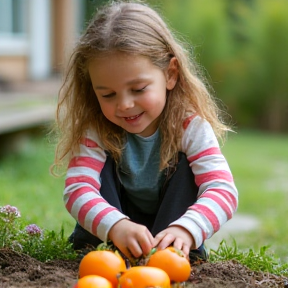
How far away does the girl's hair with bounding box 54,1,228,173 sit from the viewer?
101 inches

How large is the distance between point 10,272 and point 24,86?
824 centimetres

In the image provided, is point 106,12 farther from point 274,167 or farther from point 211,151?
point 274,167

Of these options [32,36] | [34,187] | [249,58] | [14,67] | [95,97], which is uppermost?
[95,97]

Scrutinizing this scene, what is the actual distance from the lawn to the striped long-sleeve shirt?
582 mm

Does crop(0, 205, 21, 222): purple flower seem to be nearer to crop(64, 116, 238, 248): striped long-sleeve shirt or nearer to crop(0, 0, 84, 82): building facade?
crop(64, 116, 238, 248): striped long-sleeve shirt

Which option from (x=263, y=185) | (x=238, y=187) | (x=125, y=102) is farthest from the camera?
(x=263, y=185)

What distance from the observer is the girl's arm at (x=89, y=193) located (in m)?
2.38

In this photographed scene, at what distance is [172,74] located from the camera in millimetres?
2719

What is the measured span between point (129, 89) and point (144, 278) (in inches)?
32.8

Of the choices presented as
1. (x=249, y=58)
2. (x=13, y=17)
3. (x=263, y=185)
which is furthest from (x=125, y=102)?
(x=249, y=58)

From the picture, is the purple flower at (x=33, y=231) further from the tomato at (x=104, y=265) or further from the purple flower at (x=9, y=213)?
the tomato at (x=104, y=265)

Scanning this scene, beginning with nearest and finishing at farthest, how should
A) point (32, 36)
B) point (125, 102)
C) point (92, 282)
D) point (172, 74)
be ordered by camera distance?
point (92, 282) < point (125, 102) < point (172, 74) < point (32, 36)

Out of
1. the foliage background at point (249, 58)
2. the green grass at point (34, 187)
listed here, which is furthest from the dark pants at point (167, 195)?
the foliage background at point (249, 58)

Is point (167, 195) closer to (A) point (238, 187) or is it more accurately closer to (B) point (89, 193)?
(B) point (89, 193)
